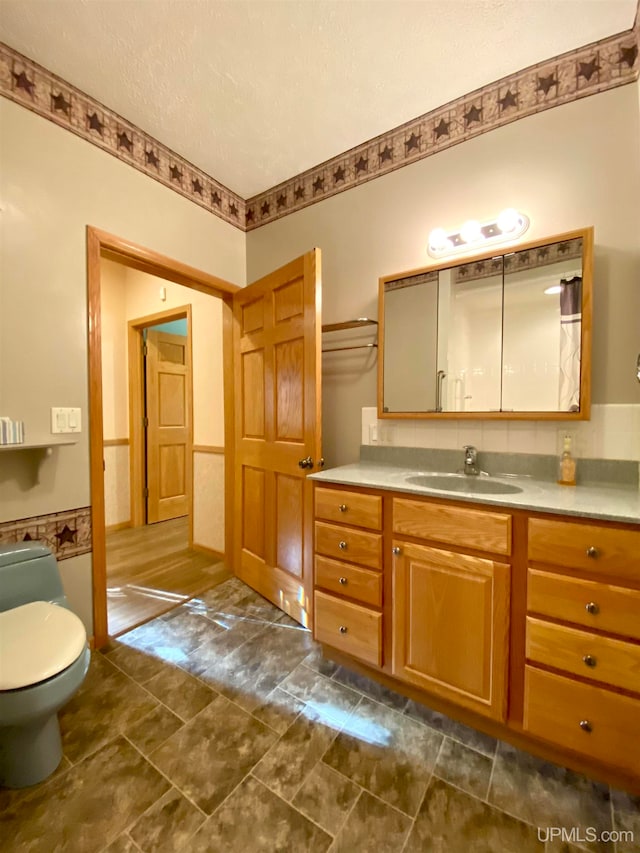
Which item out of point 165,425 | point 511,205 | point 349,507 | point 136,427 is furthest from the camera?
point 165,425

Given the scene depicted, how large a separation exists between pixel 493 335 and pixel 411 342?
387 mm

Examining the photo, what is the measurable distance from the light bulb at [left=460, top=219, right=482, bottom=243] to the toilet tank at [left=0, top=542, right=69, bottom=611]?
2299 mm

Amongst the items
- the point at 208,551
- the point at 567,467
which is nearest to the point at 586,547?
the point at 567,467

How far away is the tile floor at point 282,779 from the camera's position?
3.14 ft

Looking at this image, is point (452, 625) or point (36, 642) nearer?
point (36, 642)

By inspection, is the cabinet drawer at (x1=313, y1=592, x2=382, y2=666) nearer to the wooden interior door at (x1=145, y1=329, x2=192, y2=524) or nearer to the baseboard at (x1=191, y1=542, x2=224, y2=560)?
the baseboard at (x1=191, y1=542, x2=224, y2=560)

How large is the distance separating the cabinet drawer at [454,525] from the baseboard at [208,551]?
6.18ft

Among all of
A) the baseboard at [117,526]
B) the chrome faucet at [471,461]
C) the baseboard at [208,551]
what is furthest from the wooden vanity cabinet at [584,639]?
the baseboard at [117,526]

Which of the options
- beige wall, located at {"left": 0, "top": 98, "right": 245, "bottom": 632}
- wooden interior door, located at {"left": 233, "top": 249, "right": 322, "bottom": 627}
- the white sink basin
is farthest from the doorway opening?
the white sink basin

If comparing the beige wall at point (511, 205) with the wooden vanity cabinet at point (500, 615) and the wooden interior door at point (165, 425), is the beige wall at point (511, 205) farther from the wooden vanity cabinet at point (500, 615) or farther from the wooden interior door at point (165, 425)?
the wooden interior door at point (165, 425)

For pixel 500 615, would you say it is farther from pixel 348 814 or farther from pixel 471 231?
pixel 471 231

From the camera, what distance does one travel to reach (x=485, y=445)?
5.38ft

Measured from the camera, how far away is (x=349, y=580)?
150cm

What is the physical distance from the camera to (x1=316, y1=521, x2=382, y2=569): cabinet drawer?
1420mm
